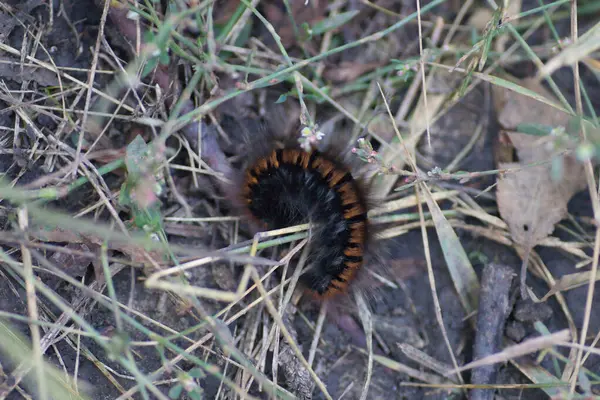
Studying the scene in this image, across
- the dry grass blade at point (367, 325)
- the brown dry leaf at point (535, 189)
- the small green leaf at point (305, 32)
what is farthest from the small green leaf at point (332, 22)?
the dry grass blade at point (367, 325)

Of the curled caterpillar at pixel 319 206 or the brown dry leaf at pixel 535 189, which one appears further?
the brown dry leaf at pixel 535 189

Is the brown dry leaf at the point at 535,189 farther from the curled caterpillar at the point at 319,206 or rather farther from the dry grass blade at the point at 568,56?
the dry grass blade at the point at 568,56

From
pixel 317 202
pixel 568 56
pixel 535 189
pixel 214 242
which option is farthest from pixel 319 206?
pixel 568 56

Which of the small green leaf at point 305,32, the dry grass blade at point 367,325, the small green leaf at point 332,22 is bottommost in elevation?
the dry grass blade at point 367,325

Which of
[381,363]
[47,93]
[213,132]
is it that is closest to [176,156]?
[213,132]

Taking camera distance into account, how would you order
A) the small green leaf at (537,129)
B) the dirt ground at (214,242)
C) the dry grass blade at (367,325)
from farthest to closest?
the dry grass blade at (367,325), the dirt ground at (214,242), the small green leaf at (537,129)

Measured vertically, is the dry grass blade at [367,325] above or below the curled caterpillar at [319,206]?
below

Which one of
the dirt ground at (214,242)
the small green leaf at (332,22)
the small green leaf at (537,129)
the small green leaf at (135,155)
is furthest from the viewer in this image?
the small green leaf at (332,22)

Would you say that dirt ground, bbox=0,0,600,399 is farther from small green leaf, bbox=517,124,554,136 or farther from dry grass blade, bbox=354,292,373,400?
small green leaf, bbox=517,124,554,136

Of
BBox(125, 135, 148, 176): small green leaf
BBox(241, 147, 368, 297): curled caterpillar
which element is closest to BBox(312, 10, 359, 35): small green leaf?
BBox(241, 147, 368, 297): curled caterpillar
